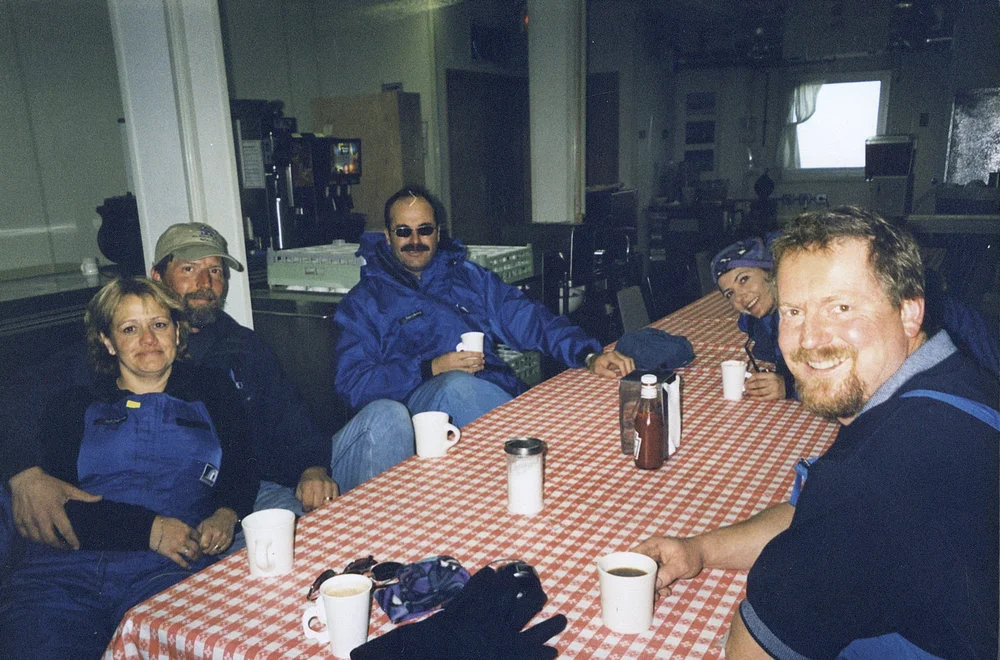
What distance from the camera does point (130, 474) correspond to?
181cm

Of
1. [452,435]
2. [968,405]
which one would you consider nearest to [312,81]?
[452,435]

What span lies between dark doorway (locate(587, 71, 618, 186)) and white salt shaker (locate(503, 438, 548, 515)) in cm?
837

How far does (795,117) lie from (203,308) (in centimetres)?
955

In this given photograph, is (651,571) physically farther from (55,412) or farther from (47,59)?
(47,59)

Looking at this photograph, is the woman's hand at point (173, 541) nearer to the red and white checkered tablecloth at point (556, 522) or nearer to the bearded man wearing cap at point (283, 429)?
the bearded man wearing cap at point (283, 429)

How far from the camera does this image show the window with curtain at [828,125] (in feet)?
31.7

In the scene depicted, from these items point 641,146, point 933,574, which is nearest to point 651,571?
point 933,574

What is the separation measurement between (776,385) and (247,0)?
480 cm

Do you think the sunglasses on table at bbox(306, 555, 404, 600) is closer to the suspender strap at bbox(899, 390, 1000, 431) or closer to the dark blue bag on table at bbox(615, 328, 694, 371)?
the suspender strap at bbox(899, 390, 1000, 431)

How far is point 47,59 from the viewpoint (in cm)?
411

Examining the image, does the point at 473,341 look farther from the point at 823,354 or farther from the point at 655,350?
the point at 823,354

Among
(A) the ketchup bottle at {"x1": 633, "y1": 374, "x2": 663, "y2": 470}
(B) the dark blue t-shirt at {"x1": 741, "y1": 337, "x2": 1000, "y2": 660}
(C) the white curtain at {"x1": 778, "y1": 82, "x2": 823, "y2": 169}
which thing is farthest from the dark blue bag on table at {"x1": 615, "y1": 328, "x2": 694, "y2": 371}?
(C) the white curtain at {"x1": 778, "y1": 82, "x2": 823, "y2": 169}

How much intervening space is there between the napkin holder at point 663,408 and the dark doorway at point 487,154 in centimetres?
493

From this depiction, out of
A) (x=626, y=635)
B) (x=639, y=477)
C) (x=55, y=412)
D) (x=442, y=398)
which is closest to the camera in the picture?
(x=626, y=635)
